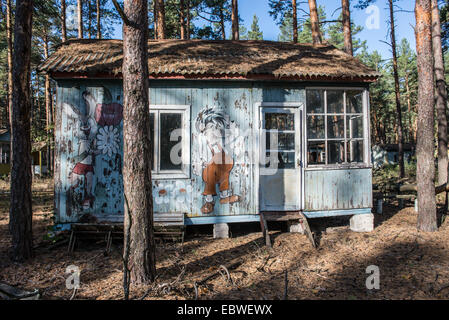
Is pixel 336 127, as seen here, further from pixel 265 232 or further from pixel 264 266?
pixel 264 266

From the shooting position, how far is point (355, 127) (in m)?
6.88

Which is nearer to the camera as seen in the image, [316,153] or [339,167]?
[339,167]

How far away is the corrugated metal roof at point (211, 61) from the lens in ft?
19.4

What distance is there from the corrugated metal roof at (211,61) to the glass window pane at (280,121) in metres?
1.00

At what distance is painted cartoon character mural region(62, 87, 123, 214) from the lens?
5859 millimetres

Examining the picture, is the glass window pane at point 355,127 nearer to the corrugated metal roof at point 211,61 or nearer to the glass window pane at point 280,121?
the corrugated metal roof at point 211,61

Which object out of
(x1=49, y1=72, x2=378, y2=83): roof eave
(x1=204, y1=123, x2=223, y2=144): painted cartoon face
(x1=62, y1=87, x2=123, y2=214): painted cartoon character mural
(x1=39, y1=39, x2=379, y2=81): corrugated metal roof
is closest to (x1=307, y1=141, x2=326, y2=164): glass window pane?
(x1=49, y1=72, x2=378, y2=83): roof eave

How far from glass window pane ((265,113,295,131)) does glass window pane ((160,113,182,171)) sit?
89.7 inches

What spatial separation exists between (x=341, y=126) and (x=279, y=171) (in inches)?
84.8

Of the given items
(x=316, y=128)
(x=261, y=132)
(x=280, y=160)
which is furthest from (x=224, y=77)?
(x=316, y=128)

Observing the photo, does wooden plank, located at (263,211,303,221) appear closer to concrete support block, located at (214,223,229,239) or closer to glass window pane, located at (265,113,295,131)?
concrete support block, located at (214,223,229,239)

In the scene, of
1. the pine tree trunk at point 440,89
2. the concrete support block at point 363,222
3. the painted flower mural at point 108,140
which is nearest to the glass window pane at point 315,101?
the concrete support block at point 363,222

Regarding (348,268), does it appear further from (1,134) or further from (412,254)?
(1,134)

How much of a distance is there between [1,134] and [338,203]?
24.9 metres
